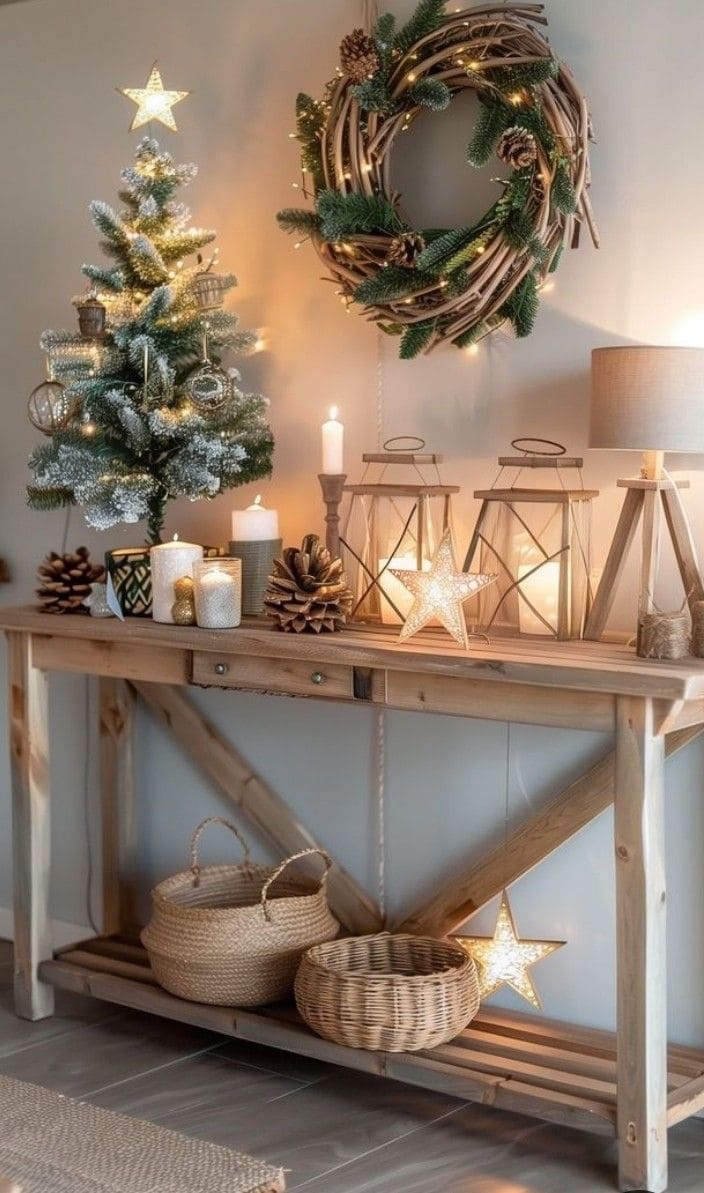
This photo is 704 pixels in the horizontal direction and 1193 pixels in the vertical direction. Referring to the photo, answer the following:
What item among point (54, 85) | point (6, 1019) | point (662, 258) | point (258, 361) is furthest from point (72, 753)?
point (662, 258)

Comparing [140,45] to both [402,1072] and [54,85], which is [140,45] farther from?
[402,1072]

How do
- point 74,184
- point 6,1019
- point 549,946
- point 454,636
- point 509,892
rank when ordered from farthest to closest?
point 74,184 < point 6,1019 < point 509,892 < point 549,946 < point 454,636

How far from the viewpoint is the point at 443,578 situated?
2.58 m

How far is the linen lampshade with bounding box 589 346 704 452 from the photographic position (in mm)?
2422

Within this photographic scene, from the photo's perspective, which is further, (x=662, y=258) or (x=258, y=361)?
(x=258, y=361)

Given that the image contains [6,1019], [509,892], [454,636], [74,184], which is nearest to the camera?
[454,636]

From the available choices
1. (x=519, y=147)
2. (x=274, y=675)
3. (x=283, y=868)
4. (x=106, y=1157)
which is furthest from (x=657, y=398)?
(x=106, y=1157)

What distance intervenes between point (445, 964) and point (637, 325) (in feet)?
4.08

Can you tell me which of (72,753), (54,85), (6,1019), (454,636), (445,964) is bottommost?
(6,1019)

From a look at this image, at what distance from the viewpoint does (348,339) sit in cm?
311

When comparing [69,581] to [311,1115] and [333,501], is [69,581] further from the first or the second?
[311,1115]

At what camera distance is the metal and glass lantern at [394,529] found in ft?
9.32

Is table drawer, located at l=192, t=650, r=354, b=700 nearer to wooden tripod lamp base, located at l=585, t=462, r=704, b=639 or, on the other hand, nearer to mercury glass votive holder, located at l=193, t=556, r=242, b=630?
mercury glass votive holder, located at l=193, t=556, r=242, b=630

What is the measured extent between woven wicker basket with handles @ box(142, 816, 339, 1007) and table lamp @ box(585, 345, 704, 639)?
0.86m
